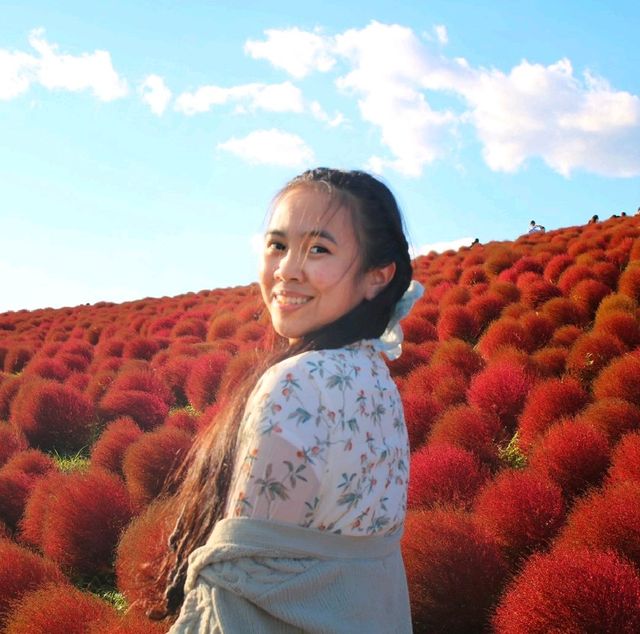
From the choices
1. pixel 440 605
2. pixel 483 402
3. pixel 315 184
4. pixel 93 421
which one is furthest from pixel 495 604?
pixel 93 421

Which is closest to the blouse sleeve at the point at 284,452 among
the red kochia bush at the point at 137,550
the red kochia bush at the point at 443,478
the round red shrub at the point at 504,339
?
the red kochia bush at the point at 137,550

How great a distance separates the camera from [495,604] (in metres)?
2.33

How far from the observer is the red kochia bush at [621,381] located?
13.2 feet

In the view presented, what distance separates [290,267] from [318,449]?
0.38m

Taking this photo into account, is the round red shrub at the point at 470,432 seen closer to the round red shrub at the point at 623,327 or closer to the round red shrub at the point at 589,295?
the round red shrub at the point at 623,327

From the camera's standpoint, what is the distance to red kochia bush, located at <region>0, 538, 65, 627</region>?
8.64 ft

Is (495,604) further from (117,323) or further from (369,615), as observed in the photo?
(117,323)

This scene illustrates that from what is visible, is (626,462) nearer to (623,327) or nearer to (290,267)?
(290,267)

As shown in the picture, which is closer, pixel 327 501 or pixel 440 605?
pixel 327 501

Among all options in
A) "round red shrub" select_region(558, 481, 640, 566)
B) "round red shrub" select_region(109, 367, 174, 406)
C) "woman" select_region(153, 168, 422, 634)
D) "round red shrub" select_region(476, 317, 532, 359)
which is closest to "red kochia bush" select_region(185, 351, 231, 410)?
"round red shrub" select_region(109, 367, 174, 406)

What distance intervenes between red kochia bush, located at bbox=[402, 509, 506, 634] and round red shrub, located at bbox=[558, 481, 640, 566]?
0.95 feet

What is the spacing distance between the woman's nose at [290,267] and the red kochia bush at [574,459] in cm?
226

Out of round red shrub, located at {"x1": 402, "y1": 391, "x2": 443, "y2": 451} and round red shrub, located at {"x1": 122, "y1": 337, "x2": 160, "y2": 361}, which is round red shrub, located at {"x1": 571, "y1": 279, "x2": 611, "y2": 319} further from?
round red shrub, located at {"x1": 122, "y1": 337, "x2": 160, "y2": 361}

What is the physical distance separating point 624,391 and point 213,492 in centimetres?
329
